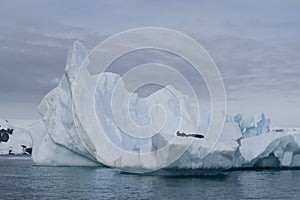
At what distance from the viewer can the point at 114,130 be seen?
99.5 feet

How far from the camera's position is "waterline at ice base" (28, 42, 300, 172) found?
93.5ft

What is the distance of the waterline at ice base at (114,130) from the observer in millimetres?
28500

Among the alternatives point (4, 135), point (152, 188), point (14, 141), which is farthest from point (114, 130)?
point (4, 135)

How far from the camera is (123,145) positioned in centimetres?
2958

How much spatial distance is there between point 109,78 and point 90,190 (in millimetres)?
14316

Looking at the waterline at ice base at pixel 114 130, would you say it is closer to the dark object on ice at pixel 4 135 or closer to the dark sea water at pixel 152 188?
the dark sea water at pixel 152 188

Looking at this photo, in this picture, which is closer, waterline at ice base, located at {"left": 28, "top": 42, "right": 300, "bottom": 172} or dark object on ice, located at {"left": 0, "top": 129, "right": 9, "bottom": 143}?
waterline at ice base, located at {"left": 28, "top": 42, "right": 300, "bottom": 172}

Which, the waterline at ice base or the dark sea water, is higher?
the waterline at ice base

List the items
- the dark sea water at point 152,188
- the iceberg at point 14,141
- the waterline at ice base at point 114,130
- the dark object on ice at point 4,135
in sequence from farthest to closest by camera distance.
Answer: the dark object on ice at point 4,135, the iceberg at point 14,141, the waterline at ice base at point 114,130, the dark sea water at point 152,188

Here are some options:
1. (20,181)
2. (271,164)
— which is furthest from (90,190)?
(271,164)

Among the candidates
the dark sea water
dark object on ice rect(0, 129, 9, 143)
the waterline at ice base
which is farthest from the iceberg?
the dark sea water

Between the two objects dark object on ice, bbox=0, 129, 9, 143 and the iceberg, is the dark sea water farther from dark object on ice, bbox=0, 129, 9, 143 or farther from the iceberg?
dark object on ice, bbox=0, 129, 9, 143

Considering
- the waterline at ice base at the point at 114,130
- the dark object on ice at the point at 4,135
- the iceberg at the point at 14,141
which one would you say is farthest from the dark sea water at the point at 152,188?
the dark object on ice at the point at 4,135

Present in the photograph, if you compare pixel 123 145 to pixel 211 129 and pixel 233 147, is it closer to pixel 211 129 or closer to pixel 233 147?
pixel 211 129
